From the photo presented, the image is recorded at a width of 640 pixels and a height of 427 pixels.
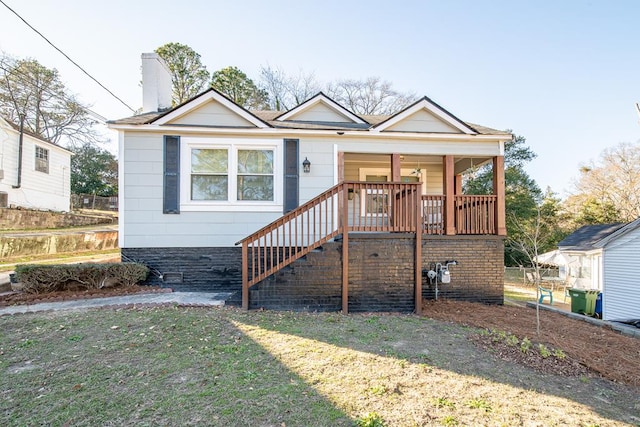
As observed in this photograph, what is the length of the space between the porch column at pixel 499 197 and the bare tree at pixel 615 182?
20.7m

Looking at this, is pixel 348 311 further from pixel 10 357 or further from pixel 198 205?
pixel 10 357

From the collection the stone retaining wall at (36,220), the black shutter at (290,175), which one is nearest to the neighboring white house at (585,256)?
the black shutter at (290,175)

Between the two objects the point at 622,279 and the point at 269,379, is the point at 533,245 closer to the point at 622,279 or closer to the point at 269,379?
the point at 622,279

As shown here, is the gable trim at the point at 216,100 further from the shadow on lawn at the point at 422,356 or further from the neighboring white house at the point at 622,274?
the neighboring white house at the point at 622,274

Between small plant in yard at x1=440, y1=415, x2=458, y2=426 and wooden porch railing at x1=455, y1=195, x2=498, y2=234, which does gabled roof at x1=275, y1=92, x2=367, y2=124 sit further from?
small plant in yard at x1=440, y1=415, x2=458, y2=426

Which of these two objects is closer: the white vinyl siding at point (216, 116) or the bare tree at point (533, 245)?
the bare tree at point (533, 245)

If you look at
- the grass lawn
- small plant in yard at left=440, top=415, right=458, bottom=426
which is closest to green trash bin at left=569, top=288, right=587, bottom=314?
the grass lawn

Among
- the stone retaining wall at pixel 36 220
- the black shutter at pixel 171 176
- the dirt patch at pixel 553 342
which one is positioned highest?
the black shutter at pixel 171 176

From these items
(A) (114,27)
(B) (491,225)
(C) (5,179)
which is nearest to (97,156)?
(C) (5,179)

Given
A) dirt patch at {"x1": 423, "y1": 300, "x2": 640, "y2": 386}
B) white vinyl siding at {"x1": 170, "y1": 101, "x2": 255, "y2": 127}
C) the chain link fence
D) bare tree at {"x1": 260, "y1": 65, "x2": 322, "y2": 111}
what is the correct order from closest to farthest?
dirt patch at {"x1": 423, "y1": 300, "x2": 640, "y2": 386}
white vinyl siding at {"x1": 170, "y1": 101, "x2": 255, "y2": 127}
the chain link fence
bare tree at {"x1": 260, "y1": 65, "x2": 322, "y2": 111}

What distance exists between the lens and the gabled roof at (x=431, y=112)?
7.93 meters

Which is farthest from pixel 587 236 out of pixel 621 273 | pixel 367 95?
pixel 367 95

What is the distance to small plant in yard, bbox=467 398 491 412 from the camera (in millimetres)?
2822

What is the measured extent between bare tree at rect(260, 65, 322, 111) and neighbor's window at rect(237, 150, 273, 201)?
1799cm
